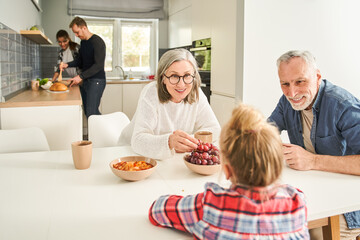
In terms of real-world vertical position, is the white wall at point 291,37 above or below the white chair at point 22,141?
above

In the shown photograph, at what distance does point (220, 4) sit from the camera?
3387 millimetres

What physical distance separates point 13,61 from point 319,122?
2615 millimetres

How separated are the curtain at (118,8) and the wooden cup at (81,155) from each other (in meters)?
4.66

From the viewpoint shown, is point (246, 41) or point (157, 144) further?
point (246, 41)

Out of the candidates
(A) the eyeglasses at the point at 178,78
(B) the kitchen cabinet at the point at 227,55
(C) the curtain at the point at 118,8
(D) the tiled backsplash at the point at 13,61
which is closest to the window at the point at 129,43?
(C) the curtain at the point at 118,8

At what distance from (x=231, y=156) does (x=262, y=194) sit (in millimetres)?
111

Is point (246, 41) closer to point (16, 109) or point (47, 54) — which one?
point (16, 109)

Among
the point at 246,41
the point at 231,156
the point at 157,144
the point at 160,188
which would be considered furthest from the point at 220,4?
A: the point at 231,156

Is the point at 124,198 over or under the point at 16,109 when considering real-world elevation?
under

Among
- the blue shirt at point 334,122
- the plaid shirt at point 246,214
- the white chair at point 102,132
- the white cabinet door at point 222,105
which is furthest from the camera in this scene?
the white cabinet door at point 222,105

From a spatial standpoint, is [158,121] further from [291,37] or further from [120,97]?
[120,97]

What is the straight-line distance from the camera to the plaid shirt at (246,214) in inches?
28.5

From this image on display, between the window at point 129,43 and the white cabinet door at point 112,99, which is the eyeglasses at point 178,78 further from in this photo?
the window at point 129,43

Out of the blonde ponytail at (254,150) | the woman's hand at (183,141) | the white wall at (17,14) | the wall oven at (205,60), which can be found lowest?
the woman's hand at (183,141)
